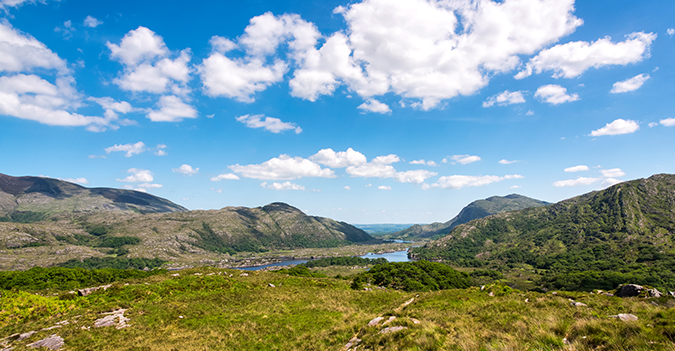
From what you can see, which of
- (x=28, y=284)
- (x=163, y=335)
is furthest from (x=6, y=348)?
(x=28, y=284)

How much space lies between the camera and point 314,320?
95.0ft

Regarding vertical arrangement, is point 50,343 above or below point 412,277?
above

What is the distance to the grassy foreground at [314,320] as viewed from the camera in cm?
1244

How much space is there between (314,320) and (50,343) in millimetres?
22279

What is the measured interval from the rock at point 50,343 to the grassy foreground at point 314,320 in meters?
0.47

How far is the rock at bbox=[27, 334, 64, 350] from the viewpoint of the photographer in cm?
2106

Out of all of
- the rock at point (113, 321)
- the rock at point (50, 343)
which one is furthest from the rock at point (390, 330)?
the rock at point (113, 321)

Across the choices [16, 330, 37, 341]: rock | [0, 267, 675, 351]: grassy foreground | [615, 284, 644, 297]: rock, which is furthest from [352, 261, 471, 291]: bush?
[16, 330, 37, 341]: rock

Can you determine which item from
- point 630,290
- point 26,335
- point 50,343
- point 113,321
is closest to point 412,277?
point 630,290

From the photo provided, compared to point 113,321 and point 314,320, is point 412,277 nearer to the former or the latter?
point 314,320

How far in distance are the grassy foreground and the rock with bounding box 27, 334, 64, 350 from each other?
467 millimetres

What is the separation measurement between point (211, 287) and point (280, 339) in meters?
27.6

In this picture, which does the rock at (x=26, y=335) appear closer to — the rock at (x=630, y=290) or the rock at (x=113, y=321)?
the rock at (x=113, y=321)

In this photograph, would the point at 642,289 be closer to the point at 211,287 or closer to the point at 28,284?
the point at 211,287
